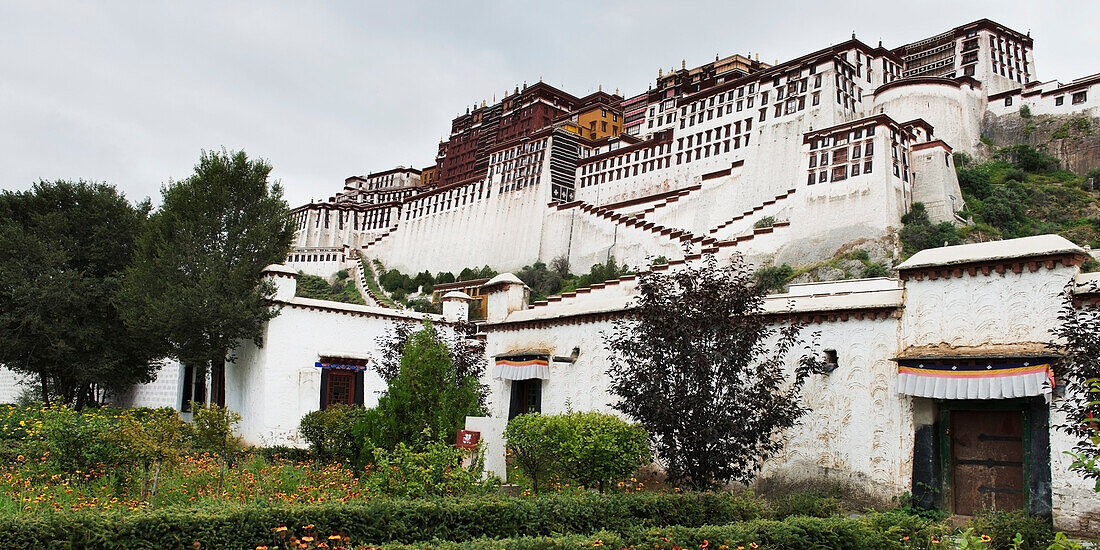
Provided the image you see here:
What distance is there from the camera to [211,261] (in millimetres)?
21719

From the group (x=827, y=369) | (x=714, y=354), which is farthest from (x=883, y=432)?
(x=714, y=354)

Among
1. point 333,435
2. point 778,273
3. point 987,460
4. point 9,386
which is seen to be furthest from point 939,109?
point 9,386

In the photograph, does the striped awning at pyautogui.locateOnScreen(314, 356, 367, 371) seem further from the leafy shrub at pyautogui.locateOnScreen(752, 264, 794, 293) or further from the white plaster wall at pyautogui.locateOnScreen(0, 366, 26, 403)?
the leafy shrub at pyautogui.locateOnScreen(752, 264, 794, 293)

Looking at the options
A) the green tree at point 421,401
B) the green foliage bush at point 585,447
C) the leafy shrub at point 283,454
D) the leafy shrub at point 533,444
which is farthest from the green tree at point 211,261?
the green foliage bush at point 585,447

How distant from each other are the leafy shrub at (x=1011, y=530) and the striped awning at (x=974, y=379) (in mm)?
1531

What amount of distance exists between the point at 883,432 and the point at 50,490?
11.6 m

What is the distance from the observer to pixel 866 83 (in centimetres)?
5434

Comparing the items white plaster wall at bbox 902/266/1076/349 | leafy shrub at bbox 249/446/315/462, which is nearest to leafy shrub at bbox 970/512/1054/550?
white plaster wall at bbox 902/266/1076/349

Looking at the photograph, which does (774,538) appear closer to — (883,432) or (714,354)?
(714,354)

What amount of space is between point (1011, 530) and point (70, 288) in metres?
23.2

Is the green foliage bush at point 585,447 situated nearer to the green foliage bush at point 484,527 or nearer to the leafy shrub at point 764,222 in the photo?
the green foliage bush at point 484,527

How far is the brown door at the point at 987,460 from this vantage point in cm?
1070

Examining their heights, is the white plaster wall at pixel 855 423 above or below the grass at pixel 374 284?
below

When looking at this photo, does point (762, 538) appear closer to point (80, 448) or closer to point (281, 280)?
point (80, 448)
